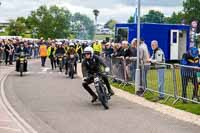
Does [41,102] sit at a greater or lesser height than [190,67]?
lesser

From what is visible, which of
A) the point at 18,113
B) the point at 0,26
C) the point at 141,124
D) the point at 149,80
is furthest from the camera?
the point at 0,26

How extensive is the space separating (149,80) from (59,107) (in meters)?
4.05

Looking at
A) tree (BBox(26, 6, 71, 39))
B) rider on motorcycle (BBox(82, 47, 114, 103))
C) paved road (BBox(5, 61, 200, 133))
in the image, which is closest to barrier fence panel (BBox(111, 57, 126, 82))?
paved road (BBox(5, 61, 200, 133))

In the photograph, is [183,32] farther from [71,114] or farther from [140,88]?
[71,114]

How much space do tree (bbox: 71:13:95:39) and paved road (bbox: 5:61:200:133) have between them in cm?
9881

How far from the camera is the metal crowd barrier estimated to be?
48.6 ft

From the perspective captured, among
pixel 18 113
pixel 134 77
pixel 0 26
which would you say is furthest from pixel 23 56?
pixel 0 26

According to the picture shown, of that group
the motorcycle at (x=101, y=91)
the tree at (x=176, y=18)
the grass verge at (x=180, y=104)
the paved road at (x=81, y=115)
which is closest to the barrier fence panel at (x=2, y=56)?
the paved road at (x=81, y=115)

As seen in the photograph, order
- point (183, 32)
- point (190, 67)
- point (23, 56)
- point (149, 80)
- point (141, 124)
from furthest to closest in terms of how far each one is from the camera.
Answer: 1. point (183, 32)
2. point (23, 56)
3. point (149, 80)
4. point (190, 67)
5. point (141, 124)

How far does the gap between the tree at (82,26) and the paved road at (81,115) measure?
98808mm

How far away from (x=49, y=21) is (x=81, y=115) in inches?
3367

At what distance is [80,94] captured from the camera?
18.4 meters

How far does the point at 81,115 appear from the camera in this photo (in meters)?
13.5

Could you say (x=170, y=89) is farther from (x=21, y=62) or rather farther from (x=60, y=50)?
→ (x=60, y=50)
